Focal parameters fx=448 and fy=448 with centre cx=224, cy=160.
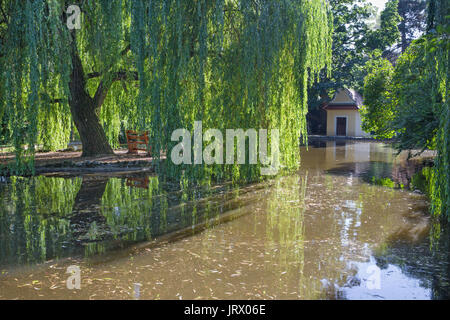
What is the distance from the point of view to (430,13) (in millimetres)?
8516

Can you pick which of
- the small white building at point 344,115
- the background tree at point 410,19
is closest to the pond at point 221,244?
the small white building at point 344,115

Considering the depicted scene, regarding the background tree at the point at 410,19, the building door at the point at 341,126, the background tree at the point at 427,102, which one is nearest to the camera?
the background tree at the point at 427,102

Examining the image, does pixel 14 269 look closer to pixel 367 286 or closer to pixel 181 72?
pixel 367 286

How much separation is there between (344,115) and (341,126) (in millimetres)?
1104

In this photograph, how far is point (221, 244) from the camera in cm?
653

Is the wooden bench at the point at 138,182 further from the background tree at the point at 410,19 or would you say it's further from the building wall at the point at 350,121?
the background tree at the point at 410,19

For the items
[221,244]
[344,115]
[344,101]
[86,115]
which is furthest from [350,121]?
[221,244]

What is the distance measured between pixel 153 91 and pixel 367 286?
6435 mm

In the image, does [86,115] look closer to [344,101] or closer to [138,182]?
[138,182]

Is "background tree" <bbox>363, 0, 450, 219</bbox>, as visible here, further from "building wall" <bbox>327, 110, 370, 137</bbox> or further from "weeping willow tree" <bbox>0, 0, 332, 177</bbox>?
"building wall" <bbox>327, 110, 370, 137</bbox>

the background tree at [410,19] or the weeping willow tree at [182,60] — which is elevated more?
the background tree at [410,19]

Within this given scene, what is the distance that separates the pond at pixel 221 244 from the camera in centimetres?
486
